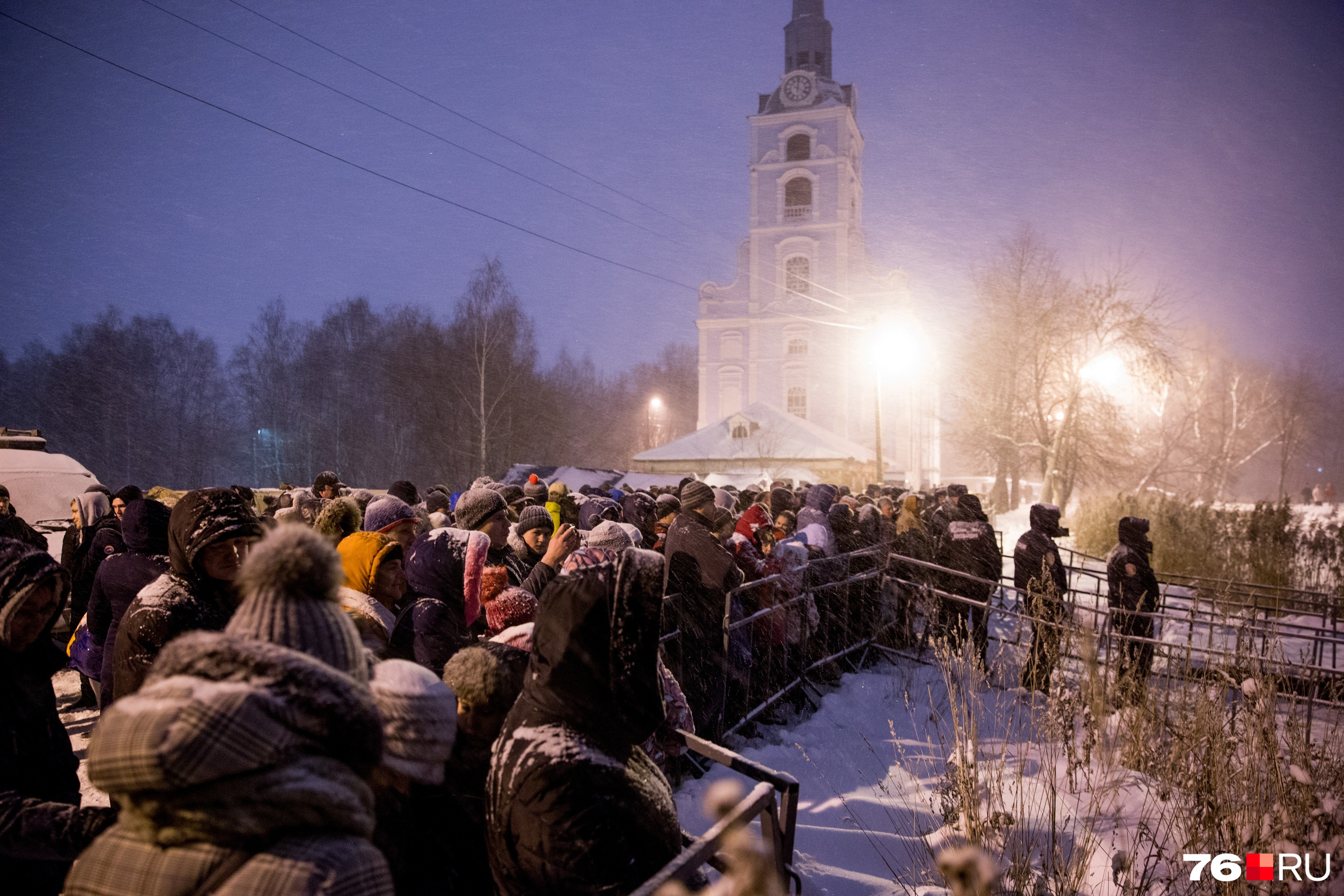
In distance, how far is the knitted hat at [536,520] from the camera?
4645mm

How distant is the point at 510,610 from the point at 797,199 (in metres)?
→ 42.2

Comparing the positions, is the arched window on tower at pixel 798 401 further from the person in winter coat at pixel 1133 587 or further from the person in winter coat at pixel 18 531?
the person in winter coat at pixel 18 531

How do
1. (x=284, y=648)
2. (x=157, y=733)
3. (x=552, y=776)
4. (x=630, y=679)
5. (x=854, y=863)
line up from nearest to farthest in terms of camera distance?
(x=157, y=733)
(x=284, y=648)
(x=552, y=776)
(x=630, y=679)
(x=854, y=863)

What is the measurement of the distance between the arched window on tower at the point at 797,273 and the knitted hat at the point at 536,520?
126ft

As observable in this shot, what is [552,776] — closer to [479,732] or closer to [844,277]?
[479,732]

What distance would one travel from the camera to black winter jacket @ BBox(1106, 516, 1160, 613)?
6492 mm

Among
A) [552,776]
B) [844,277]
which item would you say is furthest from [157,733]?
[844,277]

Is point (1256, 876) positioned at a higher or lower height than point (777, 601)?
lower

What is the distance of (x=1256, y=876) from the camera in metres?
2.79

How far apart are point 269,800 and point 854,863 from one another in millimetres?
3562

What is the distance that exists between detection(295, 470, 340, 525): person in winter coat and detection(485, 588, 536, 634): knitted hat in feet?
13.7

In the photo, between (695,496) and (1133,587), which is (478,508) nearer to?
(695,496)

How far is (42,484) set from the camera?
916 cm

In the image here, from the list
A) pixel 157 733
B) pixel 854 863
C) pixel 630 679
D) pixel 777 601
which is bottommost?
pixel 854 863
